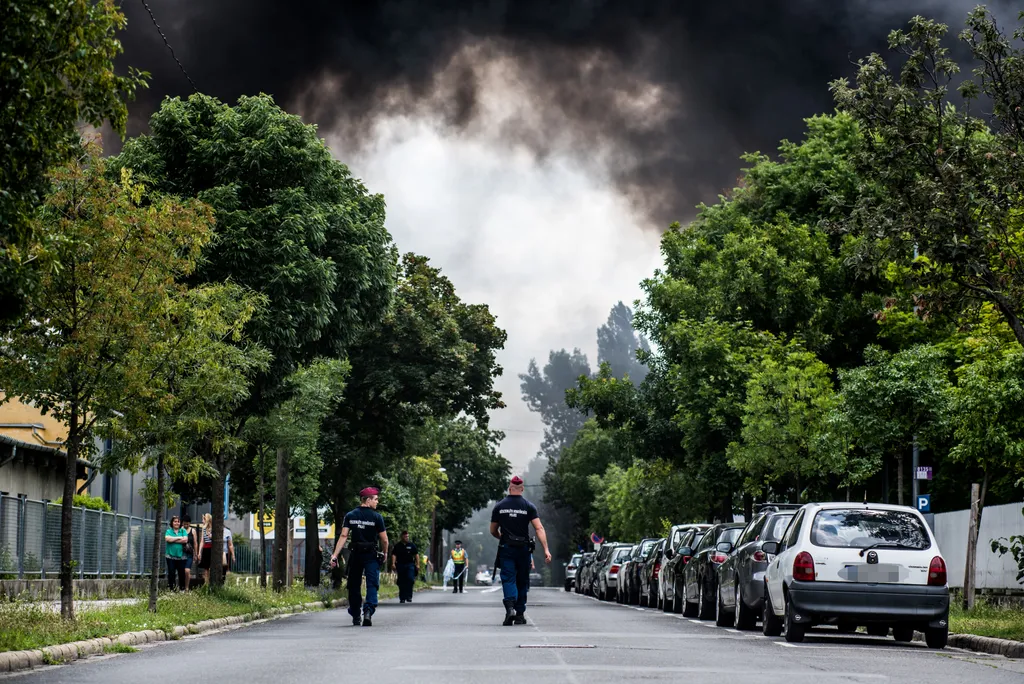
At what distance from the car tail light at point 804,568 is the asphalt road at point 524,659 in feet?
2.52

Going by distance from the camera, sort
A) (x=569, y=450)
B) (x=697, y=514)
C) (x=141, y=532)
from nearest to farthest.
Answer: (x=141, y=532) < (x=697, y=514) < (x=569, y=450)

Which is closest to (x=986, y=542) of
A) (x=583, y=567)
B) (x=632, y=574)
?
(x=632, y=574)

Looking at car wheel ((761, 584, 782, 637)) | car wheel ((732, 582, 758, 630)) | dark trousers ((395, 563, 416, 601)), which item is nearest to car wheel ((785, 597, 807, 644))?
car wheel ((761, 584, 782, 637))

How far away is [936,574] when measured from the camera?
1777 cm

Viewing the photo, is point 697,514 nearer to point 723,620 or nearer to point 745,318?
point 745,318

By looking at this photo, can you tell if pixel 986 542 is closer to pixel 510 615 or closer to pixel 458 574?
pixel 510 615

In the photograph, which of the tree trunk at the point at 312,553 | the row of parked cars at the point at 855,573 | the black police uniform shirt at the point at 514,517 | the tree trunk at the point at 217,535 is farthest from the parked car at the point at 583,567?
the row of parked cars at the point at 855,573

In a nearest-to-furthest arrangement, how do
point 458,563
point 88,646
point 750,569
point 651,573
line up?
point 88,646, point 750,569, point 651,573, point 458,563

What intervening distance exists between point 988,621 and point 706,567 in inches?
221

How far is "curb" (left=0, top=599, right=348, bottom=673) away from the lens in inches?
544

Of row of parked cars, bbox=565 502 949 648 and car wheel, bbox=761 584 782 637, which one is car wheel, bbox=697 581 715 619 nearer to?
row of parked cars, bbox=565 502 949 648

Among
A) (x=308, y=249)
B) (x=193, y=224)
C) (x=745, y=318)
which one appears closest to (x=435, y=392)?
(x=745, y=318)

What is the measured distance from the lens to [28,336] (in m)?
18.3

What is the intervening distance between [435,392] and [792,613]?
80.8ft
